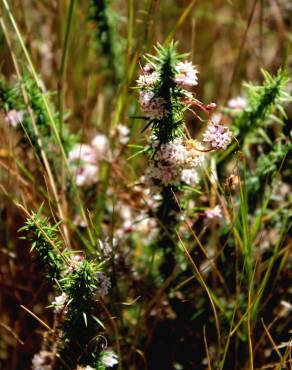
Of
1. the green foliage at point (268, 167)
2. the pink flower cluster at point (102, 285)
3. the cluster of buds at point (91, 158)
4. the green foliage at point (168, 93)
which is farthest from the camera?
the cluster of buds at point (91, 158)

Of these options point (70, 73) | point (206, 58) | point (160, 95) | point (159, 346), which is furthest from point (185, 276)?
point (206, 58)

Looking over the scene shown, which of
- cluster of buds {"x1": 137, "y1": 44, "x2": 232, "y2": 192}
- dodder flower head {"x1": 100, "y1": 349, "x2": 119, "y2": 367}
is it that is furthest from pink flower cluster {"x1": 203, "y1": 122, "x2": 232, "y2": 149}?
dodder flower head {"x1": 100, "y1": 349, "x2": 119, "y2": 367}

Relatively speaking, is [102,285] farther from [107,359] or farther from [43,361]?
[43,361]

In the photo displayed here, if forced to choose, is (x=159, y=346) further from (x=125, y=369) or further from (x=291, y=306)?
(x=291, y=306)

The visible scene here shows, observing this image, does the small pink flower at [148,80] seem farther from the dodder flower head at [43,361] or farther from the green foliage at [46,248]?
the dodder flower head at [43,361]

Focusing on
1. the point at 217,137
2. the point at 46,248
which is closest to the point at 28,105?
the point at 46,248

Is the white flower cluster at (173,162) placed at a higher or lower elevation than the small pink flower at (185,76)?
lower

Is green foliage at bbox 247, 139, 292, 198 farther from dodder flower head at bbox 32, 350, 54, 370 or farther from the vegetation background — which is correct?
dodder flower head at bbox 32, 350, 54, 370

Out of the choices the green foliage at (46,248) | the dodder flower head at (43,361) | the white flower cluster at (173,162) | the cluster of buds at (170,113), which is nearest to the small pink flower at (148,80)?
the cluster of buds at (170,113)

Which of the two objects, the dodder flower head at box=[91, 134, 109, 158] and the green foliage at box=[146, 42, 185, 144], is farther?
the dodder flower head at box=[91, 134, 109, 158]
